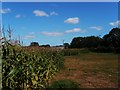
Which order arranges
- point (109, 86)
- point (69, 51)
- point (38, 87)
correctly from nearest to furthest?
Result: point (38, 87) < point (109, 86) < point (69, 51)

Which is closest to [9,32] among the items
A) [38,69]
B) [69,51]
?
[38,69]

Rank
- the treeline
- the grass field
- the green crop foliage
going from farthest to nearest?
the treeline, the grass field, the green crop foliage

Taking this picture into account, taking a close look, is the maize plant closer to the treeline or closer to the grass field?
the grass field

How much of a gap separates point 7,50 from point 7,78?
3.16ft

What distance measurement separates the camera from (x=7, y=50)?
817 cm

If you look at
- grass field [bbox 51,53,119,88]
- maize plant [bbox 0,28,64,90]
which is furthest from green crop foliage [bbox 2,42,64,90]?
grass field [bbox 51,53,119,88]

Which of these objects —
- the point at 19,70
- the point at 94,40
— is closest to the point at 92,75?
the point at 19,70

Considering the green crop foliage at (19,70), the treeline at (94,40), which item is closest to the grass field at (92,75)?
the green crop foliage at (19,70)

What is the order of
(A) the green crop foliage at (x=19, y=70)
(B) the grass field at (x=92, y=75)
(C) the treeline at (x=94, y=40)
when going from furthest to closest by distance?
(C) the treeline at (x=94, y=40) < (B) the grass field at (x=92, y=75) < (A) the green crop foliage at (x=19, y=70)

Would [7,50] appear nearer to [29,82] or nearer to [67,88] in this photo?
[29,82]

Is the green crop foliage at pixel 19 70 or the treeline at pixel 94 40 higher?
the treeline at pixel 94 40

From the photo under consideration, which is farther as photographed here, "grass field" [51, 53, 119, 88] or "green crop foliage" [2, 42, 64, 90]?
"grass field" [51, 53, 119, 88]

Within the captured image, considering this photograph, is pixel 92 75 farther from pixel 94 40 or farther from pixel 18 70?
pixel 94 40

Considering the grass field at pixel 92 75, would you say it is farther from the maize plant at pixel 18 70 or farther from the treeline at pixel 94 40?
the treeline at pixel 94 40
